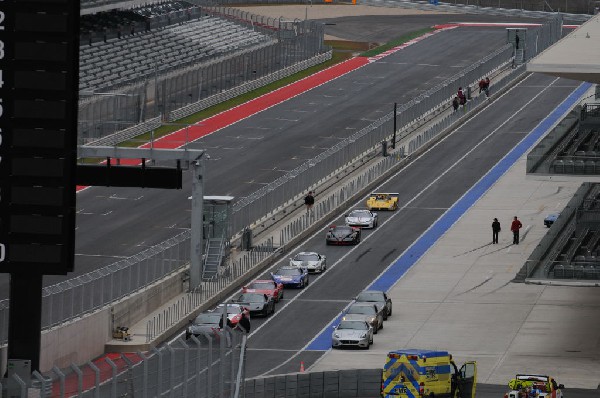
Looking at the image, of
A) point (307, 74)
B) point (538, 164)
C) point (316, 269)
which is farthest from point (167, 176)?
point (307, 74)

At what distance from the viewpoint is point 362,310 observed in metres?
69.3

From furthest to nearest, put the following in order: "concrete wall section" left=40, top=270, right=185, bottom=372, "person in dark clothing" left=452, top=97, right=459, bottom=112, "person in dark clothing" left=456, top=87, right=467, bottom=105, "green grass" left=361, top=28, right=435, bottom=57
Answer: "green grass" left=361, top=28, right=435, bottom=57 < "person in dark clothing" left=456, top=87, right=467, bottom=105 < "person in dark clothing" left=452, top=97, right=459, bottom=112 < "concrete wall section" left=40, top=270, right=185, bottom=372

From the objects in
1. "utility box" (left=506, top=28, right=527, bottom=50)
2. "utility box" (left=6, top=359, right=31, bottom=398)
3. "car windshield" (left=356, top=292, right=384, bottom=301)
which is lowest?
"car windshield" (left=356, top=292, right=384, bottom=301)

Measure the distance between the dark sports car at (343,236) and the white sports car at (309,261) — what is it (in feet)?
17.7

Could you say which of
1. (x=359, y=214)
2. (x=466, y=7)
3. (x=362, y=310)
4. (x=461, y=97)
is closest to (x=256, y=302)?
(x=362, y=310)

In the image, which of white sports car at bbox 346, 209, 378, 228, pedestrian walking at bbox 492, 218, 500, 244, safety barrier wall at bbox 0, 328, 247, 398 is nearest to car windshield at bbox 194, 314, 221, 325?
safety barrier wall at bbox 0, 328, 247, 398

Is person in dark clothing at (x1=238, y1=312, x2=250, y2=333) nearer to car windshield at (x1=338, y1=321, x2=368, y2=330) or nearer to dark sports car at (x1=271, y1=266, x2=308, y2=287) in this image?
car windshield at (x1=338, y1=321, x2=368, y2=330)

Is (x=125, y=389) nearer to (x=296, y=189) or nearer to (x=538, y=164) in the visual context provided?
(x=538, y=164)

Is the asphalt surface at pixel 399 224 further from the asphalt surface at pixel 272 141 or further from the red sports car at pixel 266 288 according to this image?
the asphalt surface at pixel 272 141

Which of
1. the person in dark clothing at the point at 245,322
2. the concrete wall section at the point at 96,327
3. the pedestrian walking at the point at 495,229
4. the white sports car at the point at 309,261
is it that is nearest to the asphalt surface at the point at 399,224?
the white sports car at the point at 309,261

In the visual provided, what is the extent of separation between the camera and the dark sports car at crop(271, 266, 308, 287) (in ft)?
253

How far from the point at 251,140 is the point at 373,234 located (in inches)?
957

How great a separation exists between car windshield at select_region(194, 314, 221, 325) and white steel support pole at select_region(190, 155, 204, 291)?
759cm

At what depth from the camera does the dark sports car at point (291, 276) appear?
77.2 metres
